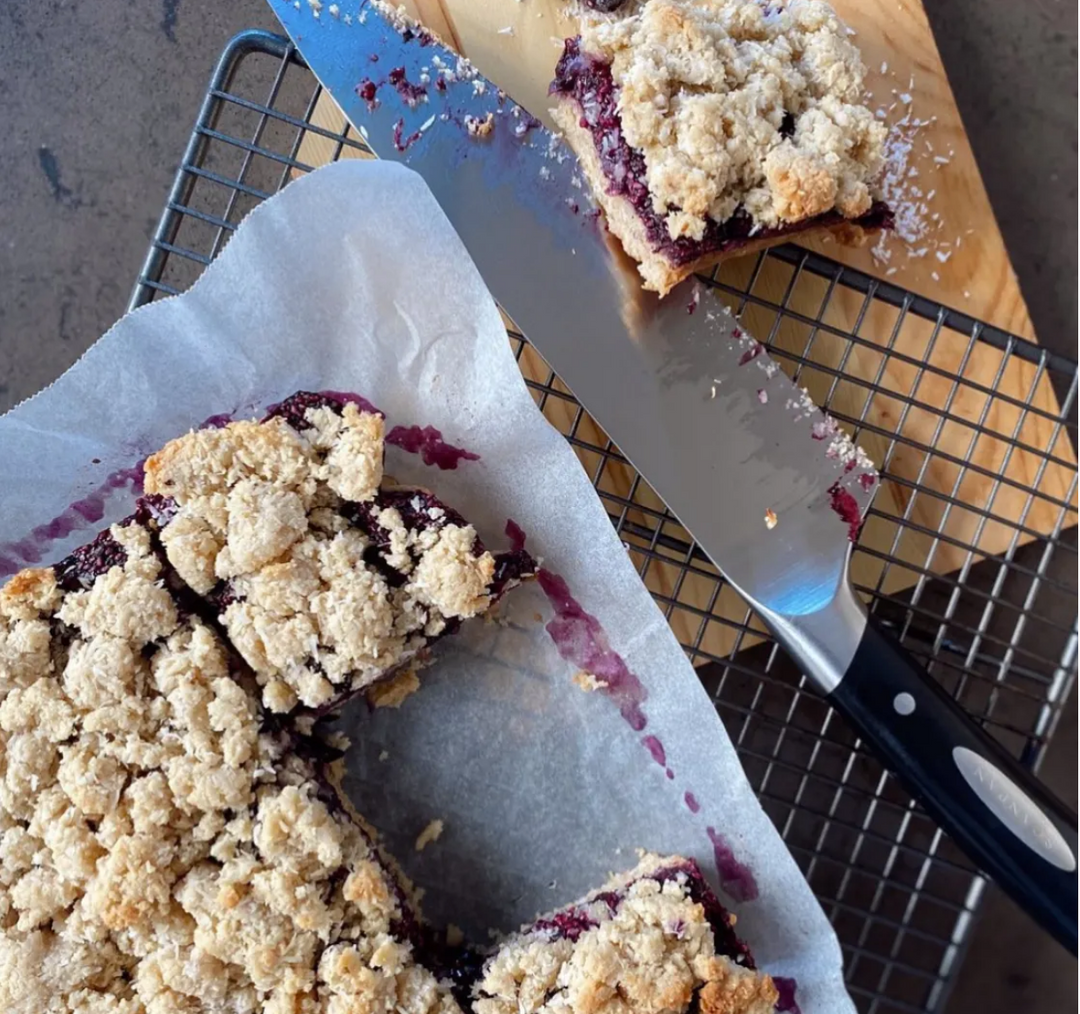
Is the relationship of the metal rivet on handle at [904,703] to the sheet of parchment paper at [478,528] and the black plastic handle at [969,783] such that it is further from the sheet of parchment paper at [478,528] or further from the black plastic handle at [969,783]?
the sheet of parchment paper at [478,528]

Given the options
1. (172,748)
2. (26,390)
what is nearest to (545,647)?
(172,748)

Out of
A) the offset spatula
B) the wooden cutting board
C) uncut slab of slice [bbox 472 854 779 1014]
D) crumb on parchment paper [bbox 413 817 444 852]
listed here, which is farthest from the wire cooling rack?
crumb on parchment paper [bbox 413 817 444 852]

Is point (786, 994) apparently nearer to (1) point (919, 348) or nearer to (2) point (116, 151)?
(1) point (919, 348)

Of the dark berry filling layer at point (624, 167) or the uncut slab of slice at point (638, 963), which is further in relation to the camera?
the dark berry filling layer at point (624, 167)

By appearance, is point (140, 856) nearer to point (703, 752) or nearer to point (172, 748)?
point (172, 748)

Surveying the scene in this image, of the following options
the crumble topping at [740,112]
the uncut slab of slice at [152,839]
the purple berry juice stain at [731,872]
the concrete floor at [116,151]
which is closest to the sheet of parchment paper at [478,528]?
the purple berry juice stain at [731,872]
